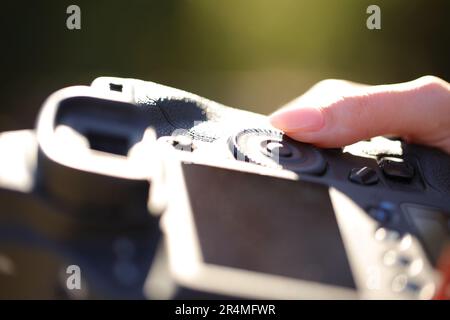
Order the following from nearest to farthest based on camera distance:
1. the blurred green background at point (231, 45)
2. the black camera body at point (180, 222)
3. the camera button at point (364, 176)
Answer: the black camera body at point (180, 222) < the camera button at point (364, 176) < the blurred green background at point (231, 45)

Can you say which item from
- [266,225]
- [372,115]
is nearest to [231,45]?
[372,115]

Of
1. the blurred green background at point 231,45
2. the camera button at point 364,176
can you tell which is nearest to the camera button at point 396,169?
the camera button at point 364,176

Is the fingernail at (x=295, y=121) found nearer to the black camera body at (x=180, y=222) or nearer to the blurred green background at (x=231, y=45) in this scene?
the black camera body at (x=180, y=222)

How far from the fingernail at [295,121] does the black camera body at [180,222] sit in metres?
0.08

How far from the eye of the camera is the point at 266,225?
429 millimetres

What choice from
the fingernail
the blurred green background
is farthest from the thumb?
the blurred green background

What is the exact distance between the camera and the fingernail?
591mm

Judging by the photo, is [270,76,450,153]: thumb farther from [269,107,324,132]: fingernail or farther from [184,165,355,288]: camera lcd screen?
[184,165,355,288]: camera lcd screen

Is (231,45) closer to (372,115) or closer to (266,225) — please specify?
(372,115)

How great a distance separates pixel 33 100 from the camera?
4.16ft

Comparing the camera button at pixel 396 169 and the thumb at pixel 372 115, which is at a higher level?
the thumb at pixel 372 115

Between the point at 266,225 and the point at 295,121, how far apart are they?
0.19 metres

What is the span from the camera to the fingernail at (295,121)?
59cm

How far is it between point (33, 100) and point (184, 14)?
41cm
